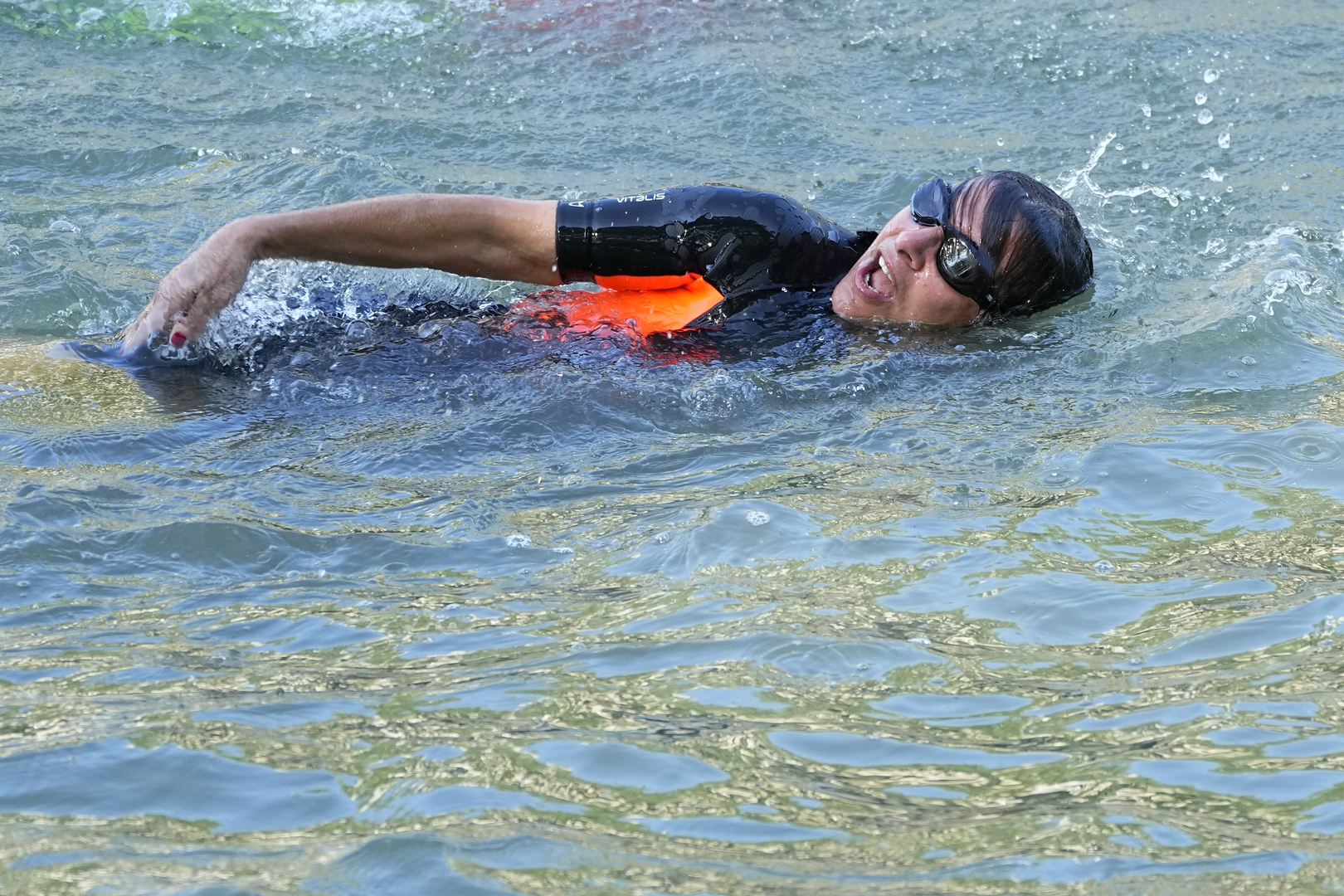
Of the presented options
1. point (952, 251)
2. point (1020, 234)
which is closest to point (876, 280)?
point (952, 251)

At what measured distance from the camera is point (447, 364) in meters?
Result: 3.82

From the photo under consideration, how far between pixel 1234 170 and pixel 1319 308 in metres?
1.68

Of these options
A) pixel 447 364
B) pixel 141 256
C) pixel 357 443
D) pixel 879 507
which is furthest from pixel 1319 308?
pixel 141 256

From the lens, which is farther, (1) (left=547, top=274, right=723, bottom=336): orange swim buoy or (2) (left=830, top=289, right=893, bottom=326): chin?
(2) (left=830, top=289, right=893, bottom=326): chin

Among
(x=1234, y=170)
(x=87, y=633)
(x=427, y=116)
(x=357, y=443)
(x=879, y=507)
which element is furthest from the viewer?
(x=427, y=116)

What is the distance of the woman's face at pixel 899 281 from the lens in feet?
13.0

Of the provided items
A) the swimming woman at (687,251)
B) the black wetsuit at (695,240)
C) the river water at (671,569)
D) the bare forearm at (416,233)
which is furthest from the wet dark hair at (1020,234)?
the bare forearm at (416,233)

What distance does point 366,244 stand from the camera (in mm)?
3674

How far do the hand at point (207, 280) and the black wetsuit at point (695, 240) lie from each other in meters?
0.81

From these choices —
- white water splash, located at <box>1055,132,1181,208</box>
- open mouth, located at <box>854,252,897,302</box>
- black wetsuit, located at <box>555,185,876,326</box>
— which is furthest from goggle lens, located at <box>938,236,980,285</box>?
white water splash, located at <box>1055,132,1181,208</box>

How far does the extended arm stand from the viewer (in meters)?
3.59

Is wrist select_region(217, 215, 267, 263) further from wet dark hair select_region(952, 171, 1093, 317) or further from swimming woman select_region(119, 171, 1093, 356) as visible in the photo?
wet dark hair select_region(952, 171, 1093, 317)

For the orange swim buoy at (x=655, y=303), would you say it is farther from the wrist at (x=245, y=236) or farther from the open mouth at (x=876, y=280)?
the wrist at (x=245, y=236)

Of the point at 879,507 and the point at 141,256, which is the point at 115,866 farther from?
the point at 141,256
